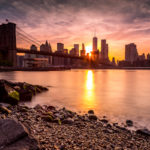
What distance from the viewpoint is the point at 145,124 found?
5809mm

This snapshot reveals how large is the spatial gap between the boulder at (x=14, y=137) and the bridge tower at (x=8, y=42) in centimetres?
6766

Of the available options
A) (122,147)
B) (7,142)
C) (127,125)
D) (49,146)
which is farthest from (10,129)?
(127,125)

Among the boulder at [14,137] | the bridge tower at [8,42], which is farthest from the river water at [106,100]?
the bridge tower at [8,42]

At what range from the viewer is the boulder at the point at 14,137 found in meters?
2.54

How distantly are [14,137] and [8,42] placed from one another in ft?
255

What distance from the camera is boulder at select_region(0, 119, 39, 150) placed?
2.54 metres

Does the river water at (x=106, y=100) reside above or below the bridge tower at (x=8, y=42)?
below

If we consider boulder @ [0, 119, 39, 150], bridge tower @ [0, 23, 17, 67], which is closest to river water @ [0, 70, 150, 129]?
boulder @ [0, 119, 39, 150]

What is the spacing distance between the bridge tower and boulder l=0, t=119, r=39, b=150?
222 ft

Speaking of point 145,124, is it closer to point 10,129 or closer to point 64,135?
point 64,135

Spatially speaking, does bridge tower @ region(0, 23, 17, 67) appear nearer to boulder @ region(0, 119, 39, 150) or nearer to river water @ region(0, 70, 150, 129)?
river water @ region(0, 70, 150, 129)

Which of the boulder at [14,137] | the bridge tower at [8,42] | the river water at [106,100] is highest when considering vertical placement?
the bridge tower at [8,42]

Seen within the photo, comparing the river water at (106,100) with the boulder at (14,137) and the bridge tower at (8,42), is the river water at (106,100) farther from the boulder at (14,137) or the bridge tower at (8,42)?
the bridge tower at (8,42)

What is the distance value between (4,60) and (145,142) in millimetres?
69374
